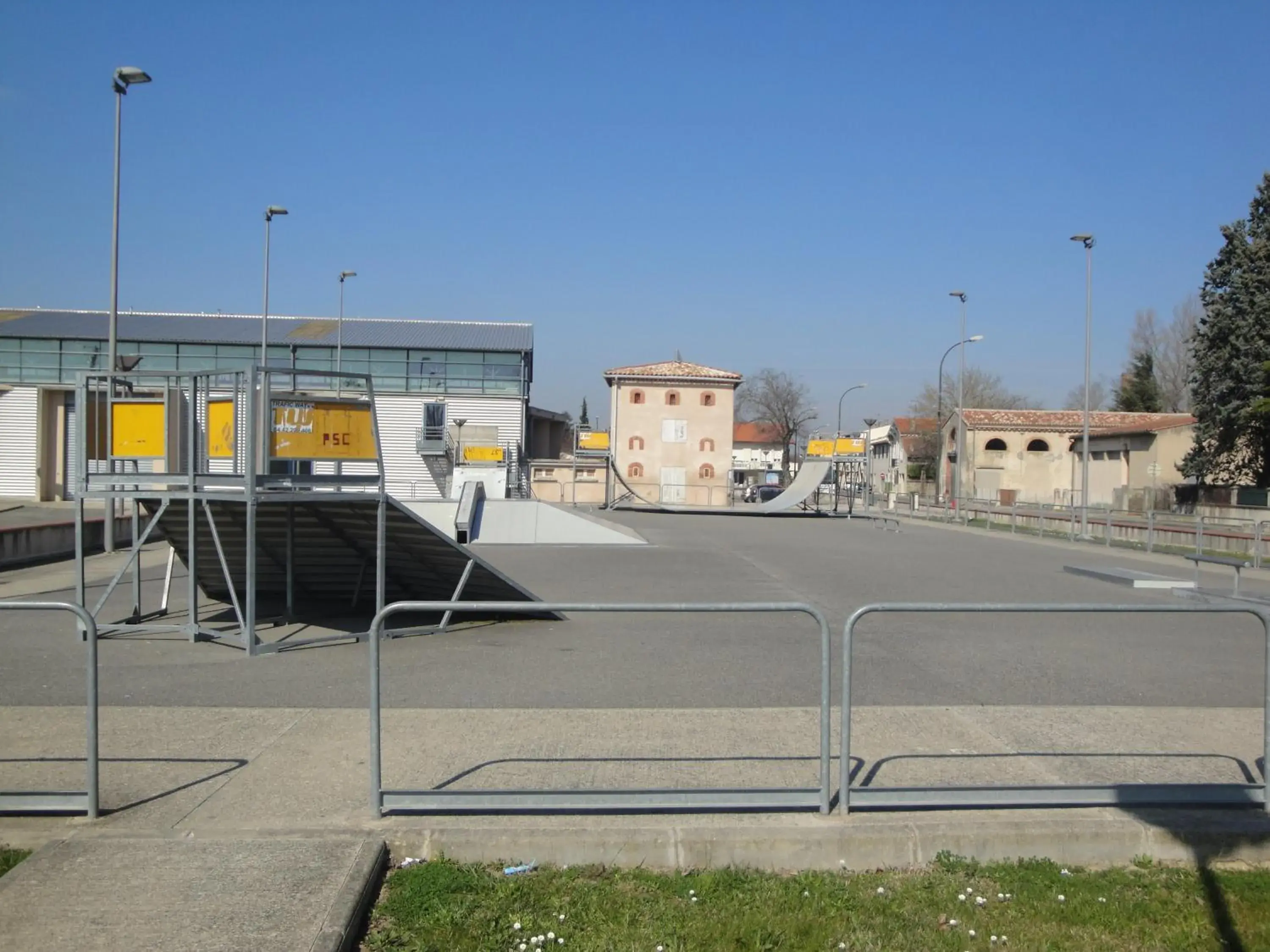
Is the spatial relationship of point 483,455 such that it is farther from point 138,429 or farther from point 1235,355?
point 138,429

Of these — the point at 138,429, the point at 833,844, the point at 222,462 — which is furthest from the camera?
the point at 222,462

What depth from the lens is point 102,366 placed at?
62.2 meters

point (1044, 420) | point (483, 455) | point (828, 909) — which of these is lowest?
point (828, 909)

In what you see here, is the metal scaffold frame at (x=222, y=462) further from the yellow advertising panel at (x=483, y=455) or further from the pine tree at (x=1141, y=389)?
the pine tree at (x=1141, y=389)

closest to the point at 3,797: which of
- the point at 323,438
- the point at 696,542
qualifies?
the point at 323,438

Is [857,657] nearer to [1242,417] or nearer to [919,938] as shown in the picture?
[919,938]

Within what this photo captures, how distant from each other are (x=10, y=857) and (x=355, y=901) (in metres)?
1.73

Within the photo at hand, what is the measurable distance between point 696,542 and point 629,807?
2282cm

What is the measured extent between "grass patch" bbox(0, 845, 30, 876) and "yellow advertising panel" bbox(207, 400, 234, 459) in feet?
19.8

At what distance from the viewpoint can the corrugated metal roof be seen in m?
61.5

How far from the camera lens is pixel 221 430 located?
35.3 feet

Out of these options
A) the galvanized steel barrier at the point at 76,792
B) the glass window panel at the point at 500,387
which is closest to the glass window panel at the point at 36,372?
the glass window panel at the point at 500,387

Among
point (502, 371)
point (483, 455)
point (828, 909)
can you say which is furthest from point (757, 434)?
point (828, 909)

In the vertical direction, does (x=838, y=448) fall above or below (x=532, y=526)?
above
